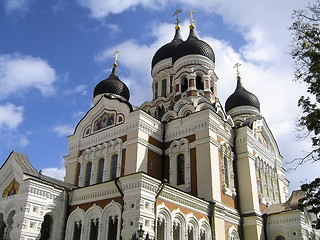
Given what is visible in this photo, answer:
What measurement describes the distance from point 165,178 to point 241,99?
10737 mm

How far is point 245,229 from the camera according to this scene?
15117mm

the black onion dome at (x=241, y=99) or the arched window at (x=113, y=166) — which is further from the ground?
the black onion dome at (x=241, y=99)

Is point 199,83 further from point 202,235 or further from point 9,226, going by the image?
point 9,226

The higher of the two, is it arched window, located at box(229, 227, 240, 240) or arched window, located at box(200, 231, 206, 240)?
arched window, located at box(229, 227, 240, 240)

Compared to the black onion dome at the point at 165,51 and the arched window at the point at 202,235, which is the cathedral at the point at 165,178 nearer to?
the arched window at the point at 202,235

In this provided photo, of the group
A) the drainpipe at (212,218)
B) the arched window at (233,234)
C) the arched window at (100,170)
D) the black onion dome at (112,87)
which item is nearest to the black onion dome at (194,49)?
the black onion dome at (112,87)

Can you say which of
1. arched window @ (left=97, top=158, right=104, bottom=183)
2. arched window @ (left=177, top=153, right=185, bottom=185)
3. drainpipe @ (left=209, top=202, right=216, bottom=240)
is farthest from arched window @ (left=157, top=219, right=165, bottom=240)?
arched window @ (left=97, top=158, right=104, bottom=183)

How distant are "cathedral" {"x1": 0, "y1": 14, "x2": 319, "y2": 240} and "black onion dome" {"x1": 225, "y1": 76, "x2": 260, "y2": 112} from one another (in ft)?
12.2

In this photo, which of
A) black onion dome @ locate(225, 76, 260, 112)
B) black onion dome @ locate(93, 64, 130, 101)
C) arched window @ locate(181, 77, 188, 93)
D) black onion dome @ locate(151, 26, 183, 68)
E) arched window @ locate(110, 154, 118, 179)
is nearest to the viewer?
arched window @ locate(110, 154, 118, 179)

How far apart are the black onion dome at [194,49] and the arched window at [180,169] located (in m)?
7.39

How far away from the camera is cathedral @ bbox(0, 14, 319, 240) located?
457 inches

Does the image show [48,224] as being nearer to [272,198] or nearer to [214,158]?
[214,158]

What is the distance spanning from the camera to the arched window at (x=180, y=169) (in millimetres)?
15177

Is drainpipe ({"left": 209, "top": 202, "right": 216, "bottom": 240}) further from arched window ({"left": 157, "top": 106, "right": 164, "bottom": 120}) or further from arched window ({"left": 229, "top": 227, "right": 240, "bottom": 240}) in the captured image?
arched window ({"left": 157, "top": 106, "right": 164, "bottom": 120})
